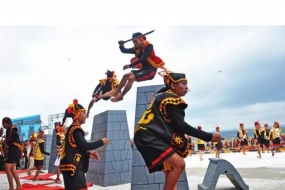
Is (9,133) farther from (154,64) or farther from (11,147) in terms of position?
(154,64)

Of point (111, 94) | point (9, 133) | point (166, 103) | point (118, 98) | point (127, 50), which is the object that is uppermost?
point (127, 50)

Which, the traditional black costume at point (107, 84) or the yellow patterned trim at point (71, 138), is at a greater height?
the traditional black costume at point (107, 84)

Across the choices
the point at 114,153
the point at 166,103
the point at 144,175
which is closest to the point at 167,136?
the point at 166,103

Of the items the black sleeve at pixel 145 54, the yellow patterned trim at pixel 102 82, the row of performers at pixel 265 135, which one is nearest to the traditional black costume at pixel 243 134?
the row of performers at pixel 265 135

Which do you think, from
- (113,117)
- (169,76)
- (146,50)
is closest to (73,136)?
(169,76)

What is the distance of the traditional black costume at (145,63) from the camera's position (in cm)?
467

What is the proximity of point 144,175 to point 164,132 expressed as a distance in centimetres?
193

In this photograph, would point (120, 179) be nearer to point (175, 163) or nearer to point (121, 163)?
point (121, 163)

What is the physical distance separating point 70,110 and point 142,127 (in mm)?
1054

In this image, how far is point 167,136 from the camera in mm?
2404

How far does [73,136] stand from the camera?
295 centimetres

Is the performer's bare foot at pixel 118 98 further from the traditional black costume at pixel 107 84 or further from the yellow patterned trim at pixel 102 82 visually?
the yellow patterned trim at pixel 102 82

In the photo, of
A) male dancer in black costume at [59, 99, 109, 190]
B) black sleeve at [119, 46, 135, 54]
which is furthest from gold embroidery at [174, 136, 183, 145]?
black sleeve at [119, 46, 135, 54]

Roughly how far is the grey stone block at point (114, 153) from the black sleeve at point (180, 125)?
368 centimetres
